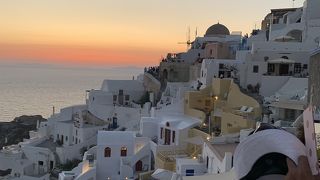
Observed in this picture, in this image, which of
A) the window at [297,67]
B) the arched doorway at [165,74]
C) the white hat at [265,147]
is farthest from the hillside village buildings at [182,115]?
the white hat at [265,147]

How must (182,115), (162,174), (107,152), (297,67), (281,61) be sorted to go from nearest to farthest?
(162,174) < (107,152) < (281,61) < (297,67) < (182,115)

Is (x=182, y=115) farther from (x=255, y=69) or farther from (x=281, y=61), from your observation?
(x=281, y=61)

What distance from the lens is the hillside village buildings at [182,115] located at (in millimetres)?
22453

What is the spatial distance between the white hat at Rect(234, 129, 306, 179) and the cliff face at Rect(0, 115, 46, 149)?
44.7 meters

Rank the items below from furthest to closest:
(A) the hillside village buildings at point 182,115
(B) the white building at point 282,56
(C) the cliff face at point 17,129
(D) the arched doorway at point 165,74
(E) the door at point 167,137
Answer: (C) the cliff face at point 17,129 < (D) the arched doorway at point 165,74 < (B) the white building at point 282,56 < (E) the door at point 167,137 < (A) the hillside village buildings at point 182,115

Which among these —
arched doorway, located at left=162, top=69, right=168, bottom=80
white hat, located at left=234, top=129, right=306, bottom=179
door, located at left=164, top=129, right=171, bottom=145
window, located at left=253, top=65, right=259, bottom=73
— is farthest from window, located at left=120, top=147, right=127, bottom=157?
white hat, located at left=234, top=129, right=306, bottom=179

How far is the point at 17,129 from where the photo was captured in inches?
1934

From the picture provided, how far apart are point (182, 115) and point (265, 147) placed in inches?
1029

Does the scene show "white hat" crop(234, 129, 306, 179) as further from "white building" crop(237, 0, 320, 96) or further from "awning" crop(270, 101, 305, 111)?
"white building" crop(237, 0, 320, 96)

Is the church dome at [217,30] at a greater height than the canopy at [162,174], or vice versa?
the church dome at [217,30]

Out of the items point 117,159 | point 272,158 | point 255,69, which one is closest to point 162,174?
point 117,159

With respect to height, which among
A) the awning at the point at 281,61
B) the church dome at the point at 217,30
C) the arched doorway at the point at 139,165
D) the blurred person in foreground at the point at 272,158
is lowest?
the arched doorway at the point at 139,165

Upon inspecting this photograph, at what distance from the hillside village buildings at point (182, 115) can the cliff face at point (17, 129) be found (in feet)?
25.7

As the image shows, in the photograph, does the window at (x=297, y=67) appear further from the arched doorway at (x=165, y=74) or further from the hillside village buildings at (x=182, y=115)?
the arched doorway at (x=165, y=74)
